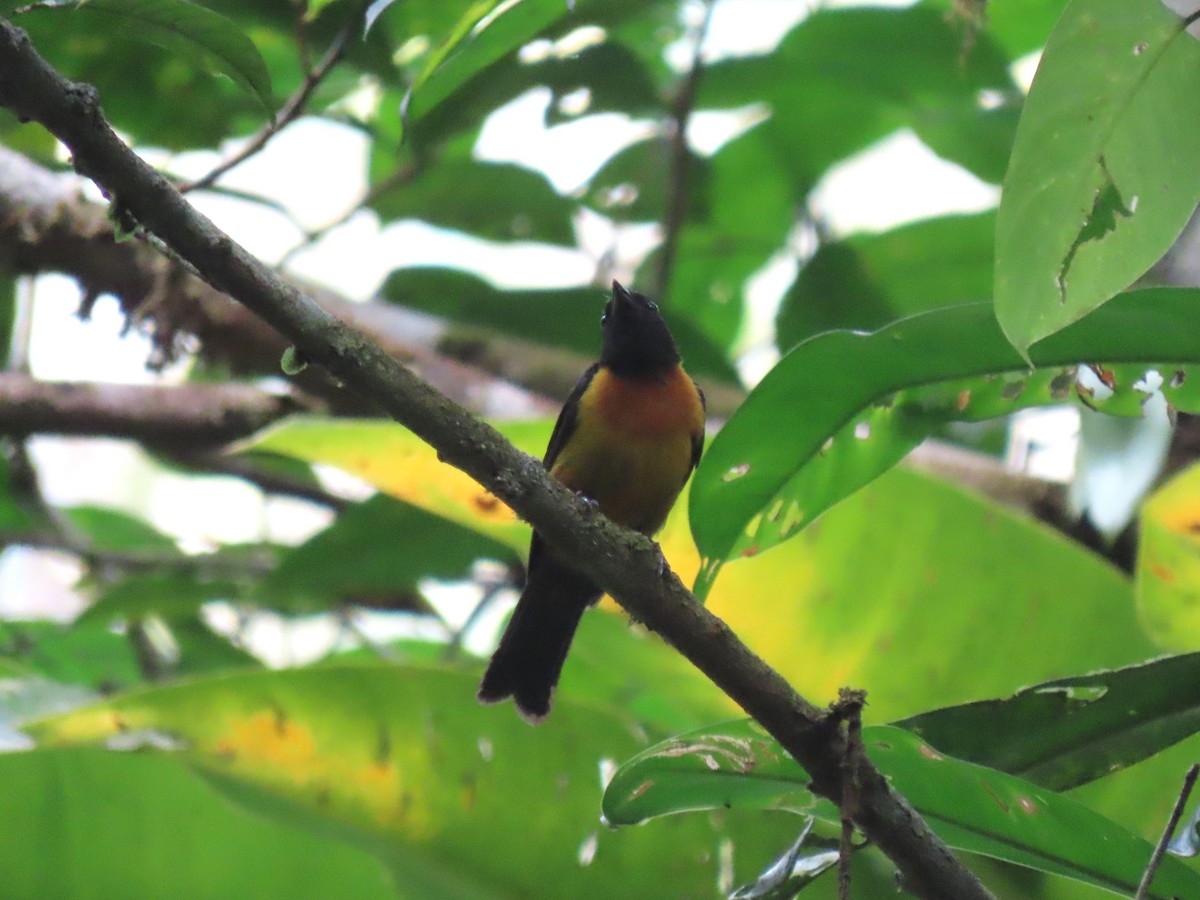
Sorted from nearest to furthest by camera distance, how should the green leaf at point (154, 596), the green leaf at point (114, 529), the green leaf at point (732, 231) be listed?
the green leaf at point (154, 596)
the green leaf at point (732, 231)
the green leaf at point (114, 529)

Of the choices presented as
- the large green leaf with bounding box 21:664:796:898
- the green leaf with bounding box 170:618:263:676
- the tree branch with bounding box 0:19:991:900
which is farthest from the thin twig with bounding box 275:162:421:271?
the tree branch with bounding box 0:19:991:900

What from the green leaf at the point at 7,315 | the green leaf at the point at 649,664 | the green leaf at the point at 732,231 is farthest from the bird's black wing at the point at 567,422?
the green leaf at the point at 7,315

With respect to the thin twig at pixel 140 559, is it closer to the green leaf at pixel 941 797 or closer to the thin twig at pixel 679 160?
the thin twig at pixel 679 160

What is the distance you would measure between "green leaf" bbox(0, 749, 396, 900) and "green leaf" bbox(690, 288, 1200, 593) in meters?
0.91

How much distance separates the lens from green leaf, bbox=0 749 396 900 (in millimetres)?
Result: 2260

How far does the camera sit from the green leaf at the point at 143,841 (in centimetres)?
226

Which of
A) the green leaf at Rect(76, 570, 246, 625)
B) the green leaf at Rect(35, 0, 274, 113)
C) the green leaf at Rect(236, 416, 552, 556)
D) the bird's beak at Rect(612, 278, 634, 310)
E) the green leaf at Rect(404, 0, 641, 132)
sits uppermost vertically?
the bird's beak at Rect(612, 278, 634, 310)

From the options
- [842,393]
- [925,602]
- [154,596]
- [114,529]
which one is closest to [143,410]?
[154,596]

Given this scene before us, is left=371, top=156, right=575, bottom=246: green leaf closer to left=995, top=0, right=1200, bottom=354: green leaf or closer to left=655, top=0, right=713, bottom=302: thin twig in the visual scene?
left=655, top=0, right=713, bottom=302: thin twig

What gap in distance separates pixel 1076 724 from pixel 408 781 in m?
1.40

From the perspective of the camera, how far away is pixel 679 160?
4566 millimetres

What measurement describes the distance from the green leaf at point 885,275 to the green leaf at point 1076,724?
263 cm

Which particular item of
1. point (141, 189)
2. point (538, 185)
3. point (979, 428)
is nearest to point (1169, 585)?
point (141, 189)

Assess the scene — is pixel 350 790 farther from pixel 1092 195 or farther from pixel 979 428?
pixel 979 428
